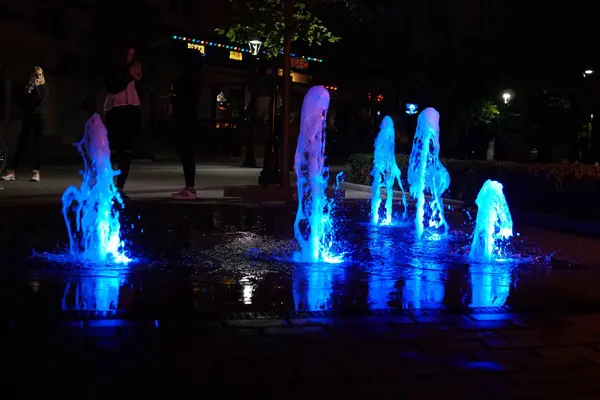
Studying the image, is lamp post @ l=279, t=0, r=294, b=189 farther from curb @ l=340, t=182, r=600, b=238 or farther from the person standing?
curb @ l=340, t=182, r=600, b=238

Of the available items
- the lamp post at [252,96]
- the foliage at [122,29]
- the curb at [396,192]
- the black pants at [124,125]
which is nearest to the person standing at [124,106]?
the black pants at [124,125]

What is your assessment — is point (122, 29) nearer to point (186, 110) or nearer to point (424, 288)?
point (186, 110)

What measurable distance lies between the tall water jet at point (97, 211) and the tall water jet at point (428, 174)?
13.5ft

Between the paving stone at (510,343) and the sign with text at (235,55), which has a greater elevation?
the sign with text at (235,55)

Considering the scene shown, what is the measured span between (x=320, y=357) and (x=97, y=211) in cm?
429

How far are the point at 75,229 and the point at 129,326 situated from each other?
4.39 metres

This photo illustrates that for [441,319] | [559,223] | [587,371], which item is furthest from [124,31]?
[587,371]

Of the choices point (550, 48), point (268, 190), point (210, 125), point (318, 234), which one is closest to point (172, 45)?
point (210, 125)

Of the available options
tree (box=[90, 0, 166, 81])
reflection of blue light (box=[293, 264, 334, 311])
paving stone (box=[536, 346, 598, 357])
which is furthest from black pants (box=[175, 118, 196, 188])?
tree (box=[90, 0, 166, 81])

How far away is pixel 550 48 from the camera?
2570 cm

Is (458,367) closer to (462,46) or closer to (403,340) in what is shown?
(403,340)

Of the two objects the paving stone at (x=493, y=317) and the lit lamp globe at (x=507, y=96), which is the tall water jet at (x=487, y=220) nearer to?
the paving stone at (x=493, y=317)

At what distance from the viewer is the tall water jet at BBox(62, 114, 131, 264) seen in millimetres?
8422

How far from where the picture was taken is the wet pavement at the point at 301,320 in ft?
15.9
